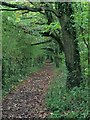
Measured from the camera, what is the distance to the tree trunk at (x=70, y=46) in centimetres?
1400

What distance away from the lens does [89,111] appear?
30.4 feet

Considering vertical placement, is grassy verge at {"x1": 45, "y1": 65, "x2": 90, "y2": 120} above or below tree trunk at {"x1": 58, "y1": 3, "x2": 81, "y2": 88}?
below

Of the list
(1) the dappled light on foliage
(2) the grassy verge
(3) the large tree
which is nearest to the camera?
(2) the grassy verge

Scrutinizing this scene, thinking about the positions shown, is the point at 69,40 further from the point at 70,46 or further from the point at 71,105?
the point at 71,105

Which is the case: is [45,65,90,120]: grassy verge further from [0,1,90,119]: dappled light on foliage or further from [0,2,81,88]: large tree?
[0,2,81,88]: large tree

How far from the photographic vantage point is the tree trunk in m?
14.0

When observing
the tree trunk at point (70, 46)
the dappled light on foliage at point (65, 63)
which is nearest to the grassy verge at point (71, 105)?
the dappled light on foliage at point (65, 63)

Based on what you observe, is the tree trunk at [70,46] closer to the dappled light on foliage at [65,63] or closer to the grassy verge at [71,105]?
the dappled light on foliage at [65,63]

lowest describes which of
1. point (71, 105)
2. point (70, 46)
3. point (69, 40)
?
point (71, 105)

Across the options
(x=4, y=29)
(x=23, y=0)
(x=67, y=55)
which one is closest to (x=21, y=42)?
(x=4, y=29)

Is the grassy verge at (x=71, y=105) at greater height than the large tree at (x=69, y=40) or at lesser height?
lesser

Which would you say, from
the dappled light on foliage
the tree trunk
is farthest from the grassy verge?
the tree trunk

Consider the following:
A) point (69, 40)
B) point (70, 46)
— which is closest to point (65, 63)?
point (70, 46)

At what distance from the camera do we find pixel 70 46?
1420 centimetres
